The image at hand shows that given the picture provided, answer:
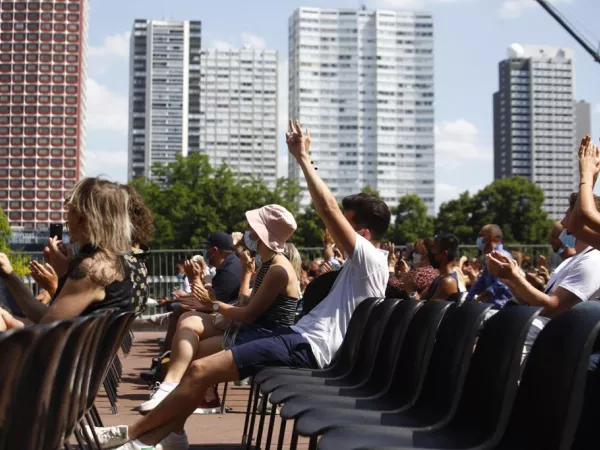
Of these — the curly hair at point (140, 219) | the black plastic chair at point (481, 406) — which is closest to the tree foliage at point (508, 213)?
the curly hair at point (140, 219)

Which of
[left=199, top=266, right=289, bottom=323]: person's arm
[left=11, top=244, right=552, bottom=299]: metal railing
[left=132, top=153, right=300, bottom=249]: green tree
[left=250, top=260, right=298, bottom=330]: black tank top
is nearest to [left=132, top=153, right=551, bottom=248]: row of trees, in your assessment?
[left=132, top=153, right=300, bottom=249]: green tree

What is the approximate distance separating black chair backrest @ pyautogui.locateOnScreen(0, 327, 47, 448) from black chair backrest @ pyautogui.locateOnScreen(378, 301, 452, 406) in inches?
83.0

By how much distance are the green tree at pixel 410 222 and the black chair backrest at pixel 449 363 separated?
105081 millimetres

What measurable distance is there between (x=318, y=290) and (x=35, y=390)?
12.8ft

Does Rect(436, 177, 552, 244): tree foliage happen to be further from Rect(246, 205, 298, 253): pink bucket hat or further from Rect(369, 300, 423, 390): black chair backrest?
Rect(369, 300, 423, 390): black chair backrest

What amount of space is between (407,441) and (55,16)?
7954 inches

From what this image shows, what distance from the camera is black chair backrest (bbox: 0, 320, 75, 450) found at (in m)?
2.72

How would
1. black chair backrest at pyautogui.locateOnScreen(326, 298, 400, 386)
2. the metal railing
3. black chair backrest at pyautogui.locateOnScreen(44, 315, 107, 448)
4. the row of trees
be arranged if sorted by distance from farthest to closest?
1. the row of trees
2. the metal railing
3. black chair backrest at pyautogui.locateOnScreen(326, 298, 400, 386)
4. black chair backrest at pyautogui.locateOnScreen(44, 315, 107, 448)

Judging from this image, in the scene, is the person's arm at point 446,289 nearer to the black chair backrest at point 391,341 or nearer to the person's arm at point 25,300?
the black chair backrest at point 391,341

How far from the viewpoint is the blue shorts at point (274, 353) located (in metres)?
5.59

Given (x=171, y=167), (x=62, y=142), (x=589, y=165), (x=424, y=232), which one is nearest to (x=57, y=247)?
(x=589, y=165)

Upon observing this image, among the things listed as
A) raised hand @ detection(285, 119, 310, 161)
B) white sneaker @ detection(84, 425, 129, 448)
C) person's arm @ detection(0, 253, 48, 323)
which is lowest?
white sneaker @ detection(84, 425, 129, 448)

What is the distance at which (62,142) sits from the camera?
634ft

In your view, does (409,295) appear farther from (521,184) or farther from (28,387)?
(521,184)
